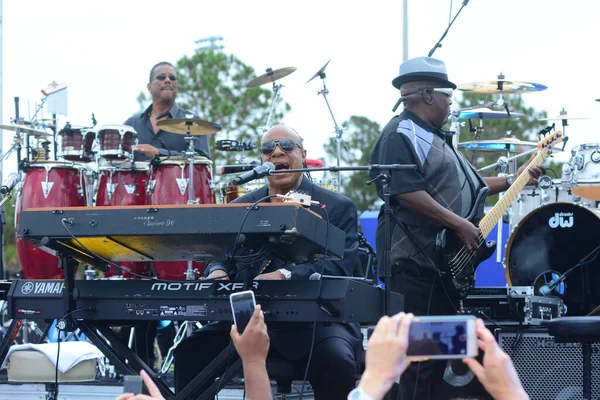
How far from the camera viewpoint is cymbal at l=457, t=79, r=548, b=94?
28.7ft

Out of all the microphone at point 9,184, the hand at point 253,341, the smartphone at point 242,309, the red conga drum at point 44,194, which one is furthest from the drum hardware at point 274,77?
the hand at point 253,341

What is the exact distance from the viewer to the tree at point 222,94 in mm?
30781

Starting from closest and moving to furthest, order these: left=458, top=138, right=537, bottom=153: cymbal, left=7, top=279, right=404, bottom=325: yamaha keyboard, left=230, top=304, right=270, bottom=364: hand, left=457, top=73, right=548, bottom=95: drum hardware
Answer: left=230, top=304, right=270, bottom=364: hand < left=7, top=279, right=404, bottom=325: yamaha keyboard < left=458, top=138, right=537, bottom=153: cymbal < left=457, top=73, right=548, bottom=95: drum hardware

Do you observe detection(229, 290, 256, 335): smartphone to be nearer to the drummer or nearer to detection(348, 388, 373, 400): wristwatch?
detection(348, 388, 373, 400): wristwatch

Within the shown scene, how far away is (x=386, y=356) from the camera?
1876mm

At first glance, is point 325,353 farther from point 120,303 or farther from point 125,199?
point 125,199

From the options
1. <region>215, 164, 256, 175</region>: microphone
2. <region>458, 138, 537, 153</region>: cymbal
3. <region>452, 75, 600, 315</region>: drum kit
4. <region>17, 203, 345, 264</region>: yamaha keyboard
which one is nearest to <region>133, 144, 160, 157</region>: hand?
<region>215, 164, 256, 175</region>: microphone

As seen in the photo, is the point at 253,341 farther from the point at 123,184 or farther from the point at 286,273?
the point at 123,184

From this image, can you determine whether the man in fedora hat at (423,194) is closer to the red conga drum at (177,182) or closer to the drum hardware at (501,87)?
the red conga drum at (177,182)

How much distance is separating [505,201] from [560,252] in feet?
3.34

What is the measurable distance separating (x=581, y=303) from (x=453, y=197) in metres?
1.65

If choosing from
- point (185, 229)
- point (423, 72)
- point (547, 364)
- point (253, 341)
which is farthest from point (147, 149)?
point (253, 341)

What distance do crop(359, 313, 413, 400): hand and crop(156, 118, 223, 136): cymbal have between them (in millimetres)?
6142

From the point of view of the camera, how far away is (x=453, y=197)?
5031 mm
